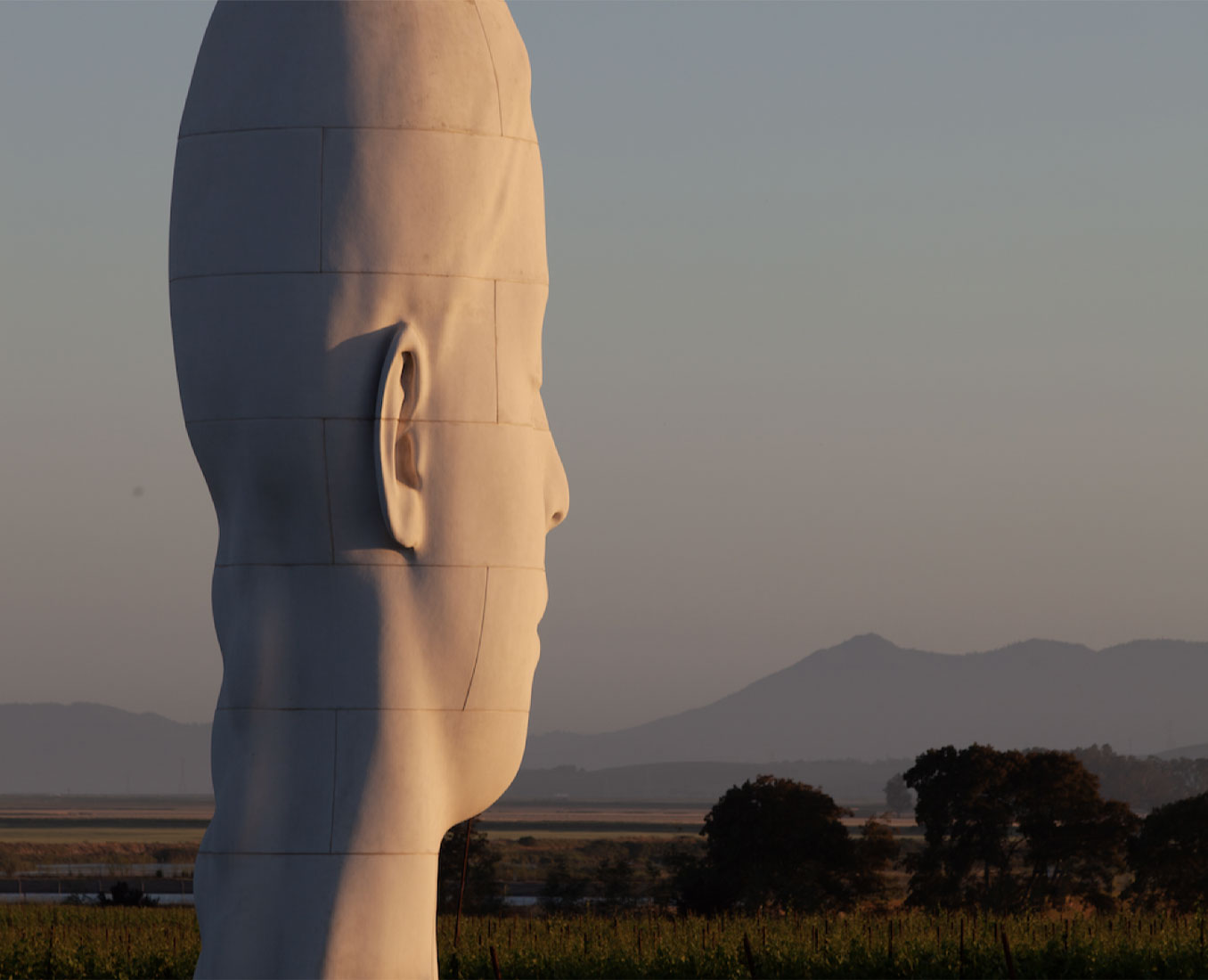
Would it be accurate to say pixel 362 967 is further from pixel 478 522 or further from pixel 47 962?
Answer: pixel 47 962

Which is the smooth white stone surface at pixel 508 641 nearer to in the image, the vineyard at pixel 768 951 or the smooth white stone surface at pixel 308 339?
the smooth white stone surface at pixel 308 339

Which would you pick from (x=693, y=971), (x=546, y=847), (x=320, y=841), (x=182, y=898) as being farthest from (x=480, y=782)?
(x=546, y=847)

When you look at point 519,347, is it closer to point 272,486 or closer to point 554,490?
point 554,490

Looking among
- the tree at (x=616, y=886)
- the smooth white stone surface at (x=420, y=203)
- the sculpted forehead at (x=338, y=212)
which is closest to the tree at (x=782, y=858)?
the tree at (x=616, y=886)

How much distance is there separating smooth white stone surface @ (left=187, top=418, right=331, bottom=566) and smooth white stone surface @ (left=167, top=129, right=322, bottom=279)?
106cm

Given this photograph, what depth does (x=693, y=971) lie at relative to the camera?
27812 mm

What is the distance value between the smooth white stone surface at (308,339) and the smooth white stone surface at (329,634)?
3.61 ft

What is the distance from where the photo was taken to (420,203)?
11727mm

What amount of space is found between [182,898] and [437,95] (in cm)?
5172

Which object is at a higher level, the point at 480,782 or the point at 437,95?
the point at 437,95

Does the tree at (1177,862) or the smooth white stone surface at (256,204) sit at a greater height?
the smooth white stone surface at (256,204)

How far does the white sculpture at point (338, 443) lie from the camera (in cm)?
1154

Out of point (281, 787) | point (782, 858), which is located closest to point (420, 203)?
point (281, 787)

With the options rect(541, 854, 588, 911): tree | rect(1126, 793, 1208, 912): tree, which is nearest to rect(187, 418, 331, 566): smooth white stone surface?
rect(1126, 793, 1208, 912): tree
